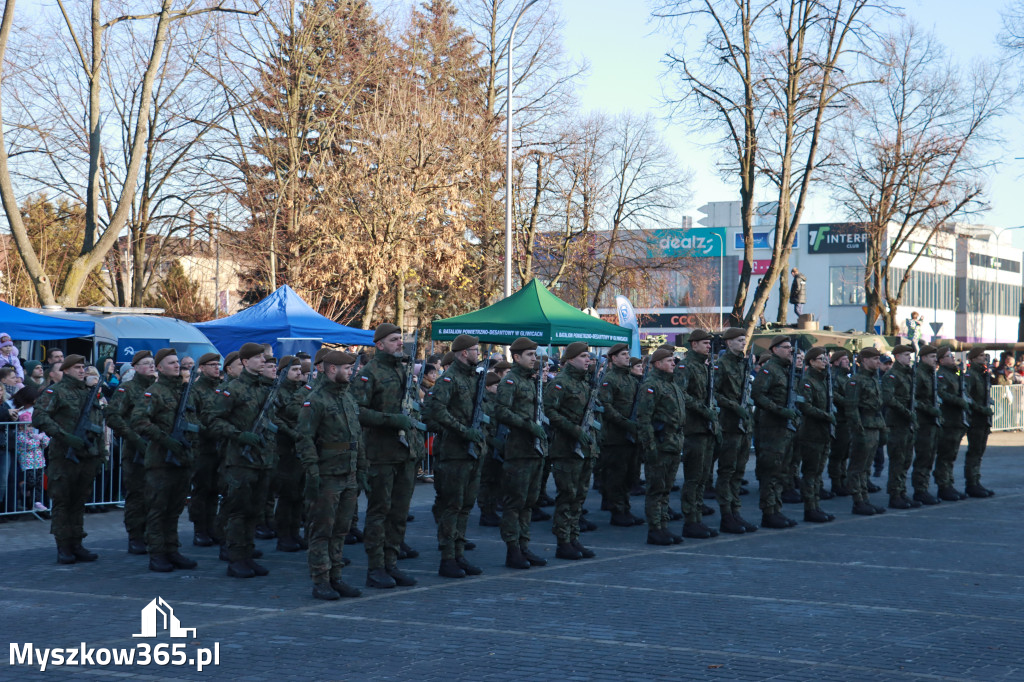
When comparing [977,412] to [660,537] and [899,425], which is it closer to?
[899,425]

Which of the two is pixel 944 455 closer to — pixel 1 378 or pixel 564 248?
pixel 1 378

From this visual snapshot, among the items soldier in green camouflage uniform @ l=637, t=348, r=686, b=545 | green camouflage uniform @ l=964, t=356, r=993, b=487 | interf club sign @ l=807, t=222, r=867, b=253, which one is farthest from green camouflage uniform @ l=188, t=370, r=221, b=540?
interf club sign @ l=807, t=222, r=867, b=253

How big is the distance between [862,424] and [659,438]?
3744mm

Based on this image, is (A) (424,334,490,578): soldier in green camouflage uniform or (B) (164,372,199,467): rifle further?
(B) (164,372,199,467): rifle

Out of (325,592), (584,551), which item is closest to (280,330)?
(584,551)

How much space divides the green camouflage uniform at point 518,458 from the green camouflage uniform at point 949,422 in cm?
752

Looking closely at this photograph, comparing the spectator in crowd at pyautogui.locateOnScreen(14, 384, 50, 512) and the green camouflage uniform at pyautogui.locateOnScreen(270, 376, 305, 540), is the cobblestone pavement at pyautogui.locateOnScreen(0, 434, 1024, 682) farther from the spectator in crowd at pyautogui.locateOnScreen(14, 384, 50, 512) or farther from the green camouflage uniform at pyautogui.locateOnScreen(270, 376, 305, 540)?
the spectator in crowd at pyautogui.locateOnScreen(14, 384, 50, 512)

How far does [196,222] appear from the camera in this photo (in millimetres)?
32031

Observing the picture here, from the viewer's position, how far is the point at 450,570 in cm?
982

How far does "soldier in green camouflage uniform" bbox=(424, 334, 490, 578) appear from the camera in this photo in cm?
985

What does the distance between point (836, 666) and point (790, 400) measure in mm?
6608

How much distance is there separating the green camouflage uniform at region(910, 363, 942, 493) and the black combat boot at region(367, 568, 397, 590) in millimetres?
8599

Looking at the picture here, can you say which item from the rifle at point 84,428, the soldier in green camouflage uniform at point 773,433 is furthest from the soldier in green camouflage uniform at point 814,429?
the rifle at point 84,428

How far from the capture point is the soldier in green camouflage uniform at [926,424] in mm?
15327
